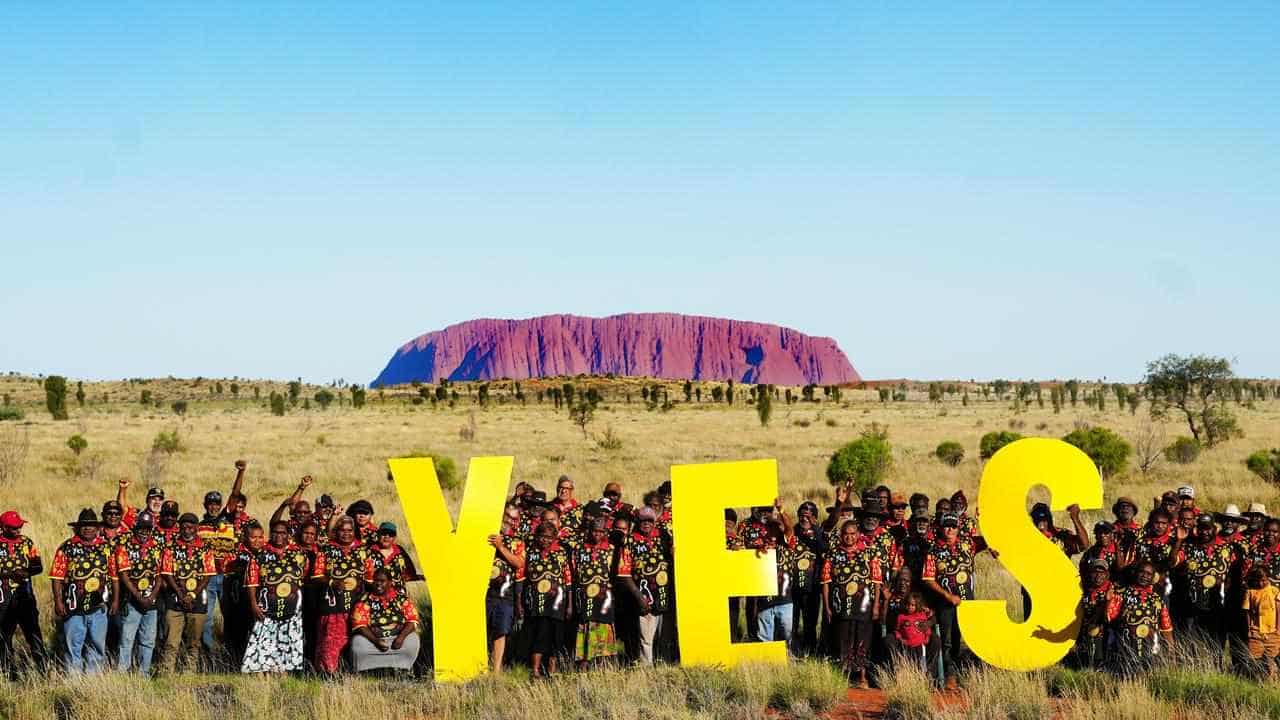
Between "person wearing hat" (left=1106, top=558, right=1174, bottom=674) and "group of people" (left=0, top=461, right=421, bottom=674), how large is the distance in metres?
5.72

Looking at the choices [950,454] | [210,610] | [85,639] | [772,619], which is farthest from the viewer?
[950,454]

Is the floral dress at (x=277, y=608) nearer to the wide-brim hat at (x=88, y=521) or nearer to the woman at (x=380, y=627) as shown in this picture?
the woman at (x=380, y=627)

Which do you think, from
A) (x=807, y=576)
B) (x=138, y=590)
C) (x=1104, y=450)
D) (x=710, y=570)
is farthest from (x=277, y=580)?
(x=1104, y=450)

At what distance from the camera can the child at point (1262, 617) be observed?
8789mm

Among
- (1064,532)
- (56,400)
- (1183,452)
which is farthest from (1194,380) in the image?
(56,400)

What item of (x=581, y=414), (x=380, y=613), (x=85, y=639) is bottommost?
(x=85, y=639)

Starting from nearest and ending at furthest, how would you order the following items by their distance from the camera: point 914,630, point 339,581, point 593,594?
point 914,630
point 339,581
point 593,594

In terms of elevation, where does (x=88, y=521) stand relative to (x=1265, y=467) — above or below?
above

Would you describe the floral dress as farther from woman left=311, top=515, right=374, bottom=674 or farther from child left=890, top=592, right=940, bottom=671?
child left=890, top=592, right=940, bottom=671

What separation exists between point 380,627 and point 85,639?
2.41 meters

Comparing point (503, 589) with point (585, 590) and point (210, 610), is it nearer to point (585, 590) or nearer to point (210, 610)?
point (585, 590)

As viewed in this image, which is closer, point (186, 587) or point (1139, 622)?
point (1139, 622)

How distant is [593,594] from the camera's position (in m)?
9.23

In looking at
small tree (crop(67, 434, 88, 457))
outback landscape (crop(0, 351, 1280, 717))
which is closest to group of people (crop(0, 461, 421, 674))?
outback landscape (crop(0, 351, 1280, 717))
